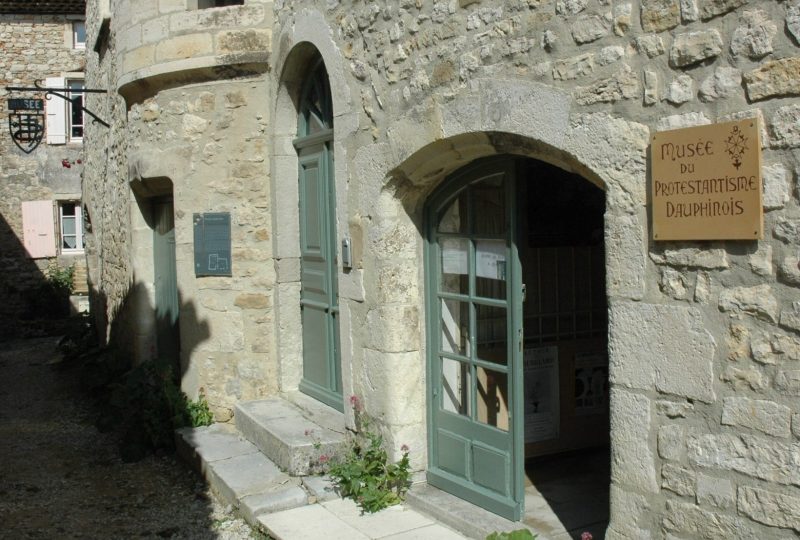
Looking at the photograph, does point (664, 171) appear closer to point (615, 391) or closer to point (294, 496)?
point (615, 391)

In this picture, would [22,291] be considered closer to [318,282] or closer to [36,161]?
[36,161]

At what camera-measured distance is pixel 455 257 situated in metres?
4.45

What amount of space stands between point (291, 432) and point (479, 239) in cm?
191

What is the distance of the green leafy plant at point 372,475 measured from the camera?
4.49 meters

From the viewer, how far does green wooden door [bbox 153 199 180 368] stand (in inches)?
280

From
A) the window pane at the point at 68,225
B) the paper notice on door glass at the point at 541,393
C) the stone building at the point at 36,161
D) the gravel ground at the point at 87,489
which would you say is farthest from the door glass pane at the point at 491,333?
the window pane at the point at 68,225

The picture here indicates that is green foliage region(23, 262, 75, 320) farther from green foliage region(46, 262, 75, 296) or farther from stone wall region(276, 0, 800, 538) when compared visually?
stone wall region(276, 0, 800, 538)

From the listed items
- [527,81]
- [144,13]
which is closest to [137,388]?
[144,13]

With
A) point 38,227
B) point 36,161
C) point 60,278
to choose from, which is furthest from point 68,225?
point 36,161

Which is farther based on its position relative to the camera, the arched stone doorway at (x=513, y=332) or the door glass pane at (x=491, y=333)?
the door glass pane at (x=491, y=333)

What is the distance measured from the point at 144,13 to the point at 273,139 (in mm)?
1468

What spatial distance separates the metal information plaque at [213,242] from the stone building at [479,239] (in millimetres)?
17

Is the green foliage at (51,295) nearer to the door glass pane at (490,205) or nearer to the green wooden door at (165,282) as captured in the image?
the green wooden door at (165,282)

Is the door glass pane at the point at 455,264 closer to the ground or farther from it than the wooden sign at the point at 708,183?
closer to the ground
